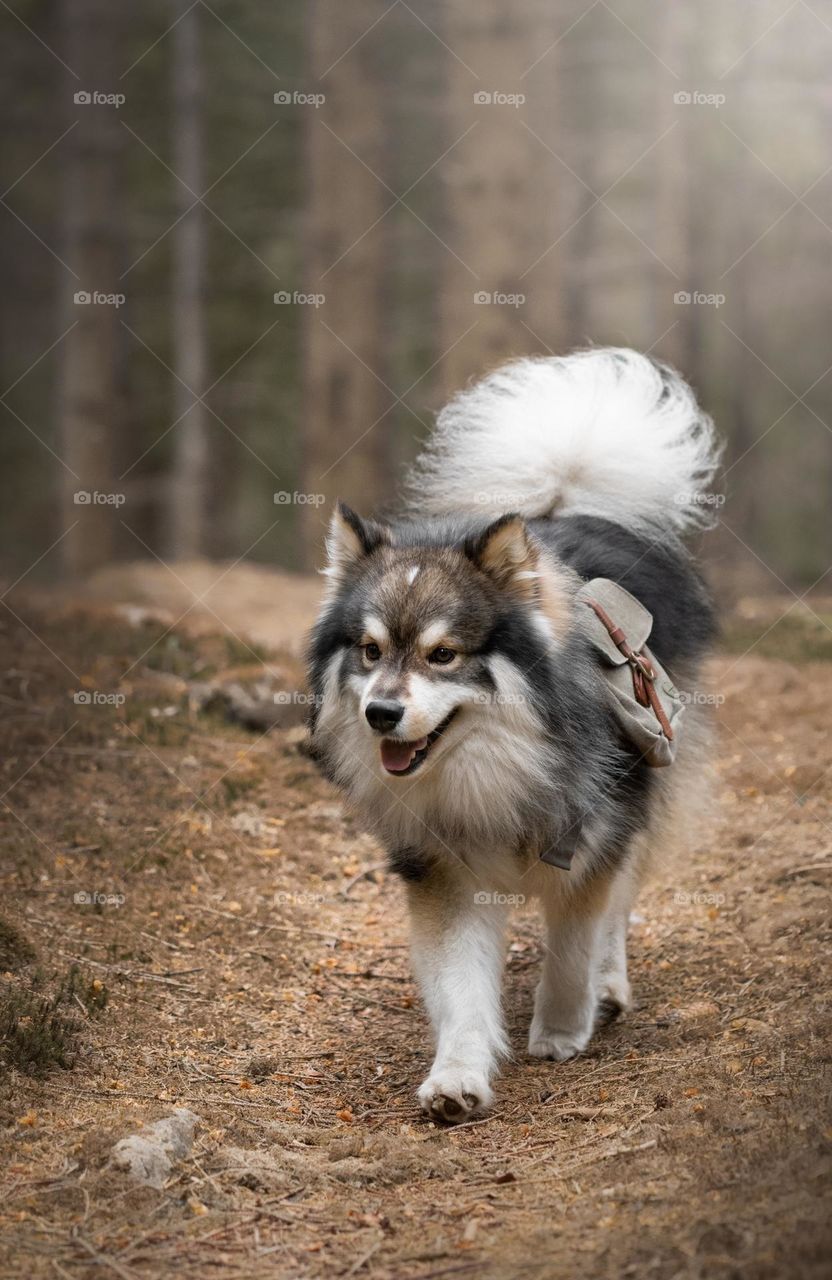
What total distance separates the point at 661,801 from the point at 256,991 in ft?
5.72

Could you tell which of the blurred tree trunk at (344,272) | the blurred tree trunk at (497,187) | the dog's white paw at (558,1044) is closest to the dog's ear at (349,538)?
the dog's white paw at (558,1044)

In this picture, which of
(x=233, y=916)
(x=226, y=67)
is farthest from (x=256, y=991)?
(x=226, y=67)

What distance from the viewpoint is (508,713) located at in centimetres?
404

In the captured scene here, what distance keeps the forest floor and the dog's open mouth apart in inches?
42.7

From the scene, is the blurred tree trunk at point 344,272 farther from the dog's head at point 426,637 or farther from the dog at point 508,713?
the dog's head at point 426,637

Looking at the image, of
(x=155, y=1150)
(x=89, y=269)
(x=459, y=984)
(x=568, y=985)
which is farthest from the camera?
(x=89, y=269)

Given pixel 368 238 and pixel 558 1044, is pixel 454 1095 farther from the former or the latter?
pixel 368 238

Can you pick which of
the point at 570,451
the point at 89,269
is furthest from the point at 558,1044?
the point at 89,269

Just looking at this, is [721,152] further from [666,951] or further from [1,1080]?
[1,1080]

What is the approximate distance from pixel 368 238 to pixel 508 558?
959 centimetres

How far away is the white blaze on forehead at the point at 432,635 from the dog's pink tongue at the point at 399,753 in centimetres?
29

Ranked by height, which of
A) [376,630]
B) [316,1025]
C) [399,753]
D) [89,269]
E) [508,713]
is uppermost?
[376,630]

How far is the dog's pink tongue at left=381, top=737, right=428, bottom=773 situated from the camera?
3.97 metres

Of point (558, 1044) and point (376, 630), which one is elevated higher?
point (376, 630)
